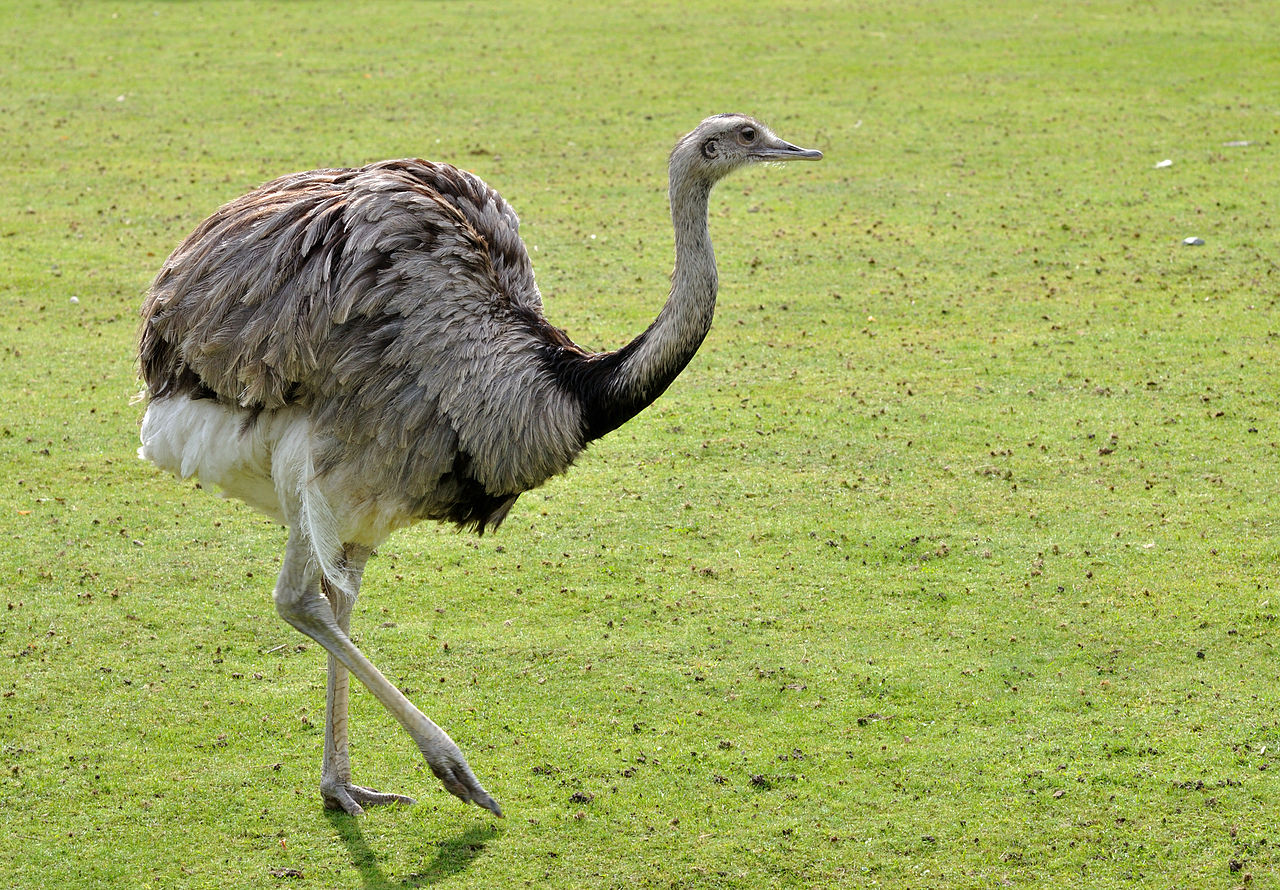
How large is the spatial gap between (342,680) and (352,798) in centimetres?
38

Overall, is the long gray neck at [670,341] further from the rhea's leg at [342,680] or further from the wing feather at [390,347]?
the rhea's leg at [342,680]

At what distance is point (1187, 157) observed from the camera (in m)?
11.9

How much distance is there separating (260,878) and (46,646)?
1726 mm

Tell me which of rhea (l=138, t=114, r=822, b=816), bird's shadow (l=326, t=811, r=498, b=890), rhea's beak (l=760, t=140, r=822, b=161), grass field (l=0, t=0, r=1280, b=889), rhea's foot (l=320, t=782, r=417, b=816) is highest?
rhea's beak (l=760, t=140, r=822, b=161)

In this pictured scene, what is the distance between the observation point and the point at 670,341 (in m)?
4.53

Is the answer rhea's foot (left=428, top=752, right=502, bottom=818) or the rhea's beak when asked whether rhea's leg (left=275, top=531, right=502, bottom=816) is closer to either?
rhea's foot (left=428, top=752, right=502, bottom=818)

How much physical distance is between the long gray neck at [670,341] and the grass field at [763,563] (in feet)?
4.19

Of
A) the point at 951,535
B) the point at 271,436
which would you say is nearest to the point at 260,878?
the point at 271,436

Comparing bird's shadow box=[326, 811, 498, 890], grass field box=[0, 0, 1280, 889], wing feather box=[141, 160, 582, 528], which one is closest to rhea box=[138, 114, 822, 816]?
wing feather box=[141, 160, 582, 528]

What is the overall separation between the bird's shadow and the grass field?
0.5 inches

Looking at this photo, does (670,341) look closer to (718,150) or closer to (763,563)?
(718,150)

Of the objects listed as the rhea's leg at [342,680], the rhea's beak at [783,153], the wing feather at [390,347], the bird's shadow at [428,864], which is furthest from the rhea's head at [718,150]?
the bird's shadow at [428,864]

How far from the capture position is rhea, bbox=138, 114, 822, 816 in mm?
4656

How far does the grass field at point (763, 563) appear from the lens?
4703mm
